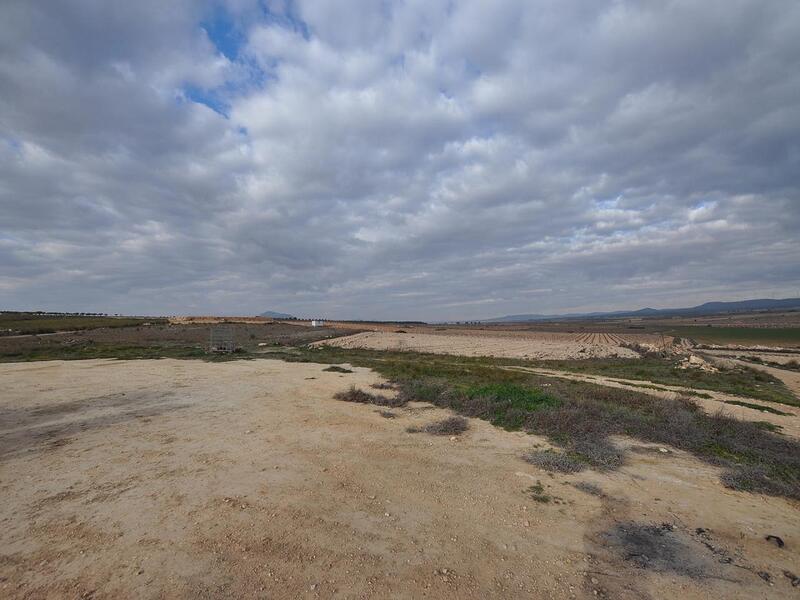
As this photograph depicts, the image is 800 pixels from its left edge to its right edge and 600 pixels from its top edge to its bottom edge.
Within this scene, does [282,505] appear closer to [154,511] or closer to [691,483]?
[154,511]

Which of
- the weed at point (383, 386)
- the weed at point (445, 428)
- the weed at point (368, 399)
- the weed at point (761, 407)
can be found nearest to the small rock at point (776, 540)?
the weed at point (445, 428)

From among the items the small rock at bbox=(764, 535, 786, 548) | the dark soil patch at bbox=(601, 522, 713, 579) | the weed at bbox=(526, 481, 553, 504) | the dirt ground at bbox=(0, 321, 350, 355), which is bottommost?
the small rock at bbox=(764, 535, 786, 548)

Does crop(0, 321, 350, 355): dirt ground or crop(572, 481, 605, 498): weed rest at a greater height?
crop(0, 321, 350, 355): dirt ground

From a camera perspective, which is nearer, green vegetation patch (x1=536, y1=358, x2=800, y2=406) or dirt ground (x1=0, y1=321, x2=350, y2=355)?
green vegetation patch (x1=536, y1=358, x2=800, y2=406)

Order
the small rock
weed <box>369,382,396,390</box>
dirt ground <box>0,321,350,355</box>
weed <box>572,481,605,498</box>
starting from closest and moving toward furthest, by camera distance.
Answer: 1. the small rock
2. weed <box>572,481,605,498</box>
3. weed <box>369,382,396,390</box>
4. dirt ground <box>0,321,350,355</box>

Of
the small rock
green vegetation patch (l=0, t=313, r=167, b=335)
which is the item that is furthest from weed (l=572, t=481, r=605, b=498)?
green vegetation patch (l=0, t=313, r=167, b=335)

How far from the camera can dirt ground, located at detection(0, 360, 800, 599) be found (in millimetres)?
4375

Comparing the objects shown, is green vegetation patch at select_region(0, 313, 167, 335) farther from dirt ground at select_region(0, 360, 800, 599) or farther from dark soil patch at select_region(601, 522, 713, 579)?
dark soil patch at select_region(601, 522, 713, 579)

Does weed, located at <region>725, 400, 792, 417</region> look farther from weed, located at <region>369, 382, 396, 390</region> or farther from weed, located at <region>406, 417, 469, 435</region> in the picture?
weed, located at <region>369, 382, 396, 390</region>

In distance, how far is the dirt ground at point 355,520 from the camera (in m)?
4.38

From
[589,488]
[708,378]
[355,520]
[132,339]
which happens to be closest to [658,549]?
[589,488]

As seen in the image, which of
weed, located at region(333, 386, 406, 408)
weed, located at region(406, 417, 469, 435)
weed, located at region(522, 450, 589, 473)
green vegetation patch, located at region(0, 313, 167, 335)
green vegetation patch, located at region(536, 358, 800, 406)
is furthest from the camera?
green vegetation patch, located at region(0, 313, 167, 335)

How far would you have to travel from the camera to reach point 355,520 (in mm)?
5652

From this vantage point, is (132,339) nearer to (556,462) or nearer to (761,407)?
(556,462)
